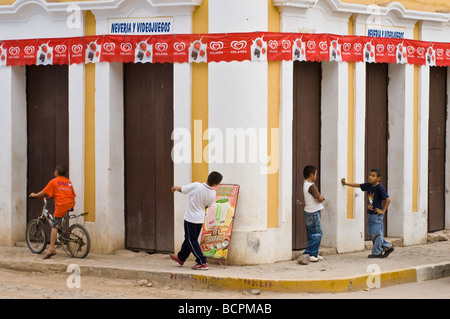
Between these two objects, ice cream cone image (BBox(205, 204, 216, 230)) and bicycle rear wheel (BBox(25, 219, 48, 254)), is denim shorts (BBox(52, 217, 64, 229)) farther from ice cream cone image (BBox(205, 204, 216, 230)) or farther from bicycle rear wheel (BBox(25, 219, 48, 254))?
ice cream cone image (BBox(205, 204, 216, 230))

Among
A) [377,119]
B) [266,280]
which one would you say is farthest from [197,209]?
[377,119]

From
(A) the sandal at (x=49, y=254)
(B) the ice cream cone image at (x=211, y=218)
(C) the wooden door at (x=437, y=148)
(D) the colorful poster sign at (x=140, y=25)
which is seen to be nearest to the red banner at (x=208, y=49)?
(D) the colorful poster sign at (x=140, y=25)

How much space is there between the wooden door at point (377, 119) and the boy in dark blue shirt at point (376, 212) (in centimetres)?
114

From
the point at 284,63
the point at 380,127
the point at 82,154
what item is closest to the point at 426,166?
the point at 380,127

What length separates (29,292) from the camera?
1323 centimetres

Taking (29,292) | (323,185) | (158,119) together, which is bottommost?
(29,292)

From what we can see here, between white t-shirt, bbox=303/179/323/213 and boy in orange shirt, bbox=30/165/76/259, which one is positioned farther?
boy in orange shirt, bbox=30/165/76/259

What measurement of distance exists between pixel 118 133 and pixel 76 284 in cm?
296

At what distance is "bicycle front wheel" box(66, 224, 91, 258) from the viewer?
15195 millimetres

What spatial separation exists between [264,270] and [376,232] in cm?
223

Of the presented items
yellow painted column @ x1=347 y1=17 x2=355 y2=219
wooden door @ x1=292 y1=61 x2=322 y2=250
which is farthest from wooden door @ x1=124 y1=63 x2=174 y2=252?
yellow painted column @ x1=347 y1=17 x2=355 y2=219

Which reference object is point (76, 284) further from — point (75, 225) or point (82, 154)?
point (82, 154)

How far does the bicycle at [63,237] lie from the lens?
15320 mm

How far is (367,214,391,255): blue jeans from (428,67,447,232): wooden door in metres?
2.89
